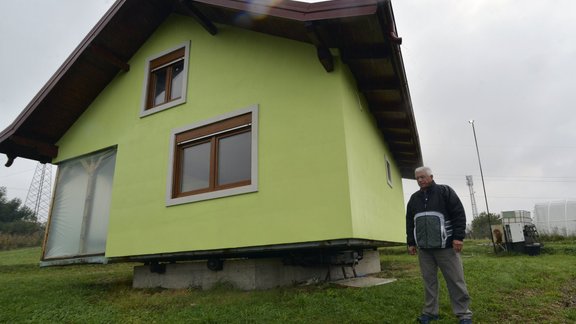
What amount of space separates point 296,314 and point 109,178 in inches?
242

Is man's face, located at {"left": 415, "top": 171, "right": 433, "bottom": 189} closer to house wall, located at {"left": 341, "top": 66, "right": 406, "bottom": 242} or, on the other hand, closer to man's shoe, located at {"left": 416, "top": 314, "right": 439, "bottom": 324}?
house wall, located at {"left": 341, "top": 66, "right": 406, "bottom": 242}

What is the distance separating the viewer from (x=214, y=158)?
280 inches

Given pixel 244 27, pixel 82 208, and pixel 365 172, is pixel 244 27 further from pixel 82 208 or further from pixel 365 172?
pixel 82 208

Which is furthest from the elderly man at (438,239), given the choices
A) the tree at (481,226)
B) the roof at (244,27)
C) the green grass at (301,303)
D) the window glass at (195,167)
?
the tree at (481,226)

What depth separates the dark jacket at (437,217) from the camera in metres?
4.30

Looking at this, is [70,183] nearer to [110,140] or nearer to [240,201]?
[110,140]

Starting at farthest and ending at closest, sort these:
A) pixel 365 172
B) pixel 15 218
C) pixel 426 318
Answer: pixel 15 218, pixel 365 172, pixel 426 318

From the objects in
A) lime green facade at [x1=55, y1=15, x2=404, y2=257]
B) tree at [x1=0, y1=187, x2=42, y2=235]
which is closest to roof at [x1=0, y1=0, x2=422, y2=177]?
lime green facade at [x1=55, y1=15, x2=404, y2=257]

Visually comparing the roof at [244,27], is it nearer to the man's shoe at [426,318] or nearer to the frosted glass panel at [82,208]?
the frosted glass panel at [82,208]

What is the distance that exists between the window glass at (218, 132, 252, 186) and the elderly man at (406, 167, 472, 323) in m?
3.15

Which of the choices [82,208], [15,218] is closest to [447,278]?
[82,208]

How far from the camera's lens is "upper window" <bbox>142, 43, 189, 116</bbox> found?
8344mm

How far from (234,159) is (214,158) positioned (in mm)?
438

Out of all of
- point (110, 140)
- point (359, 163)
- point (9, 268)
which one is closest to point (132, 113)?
point (110, 140)
